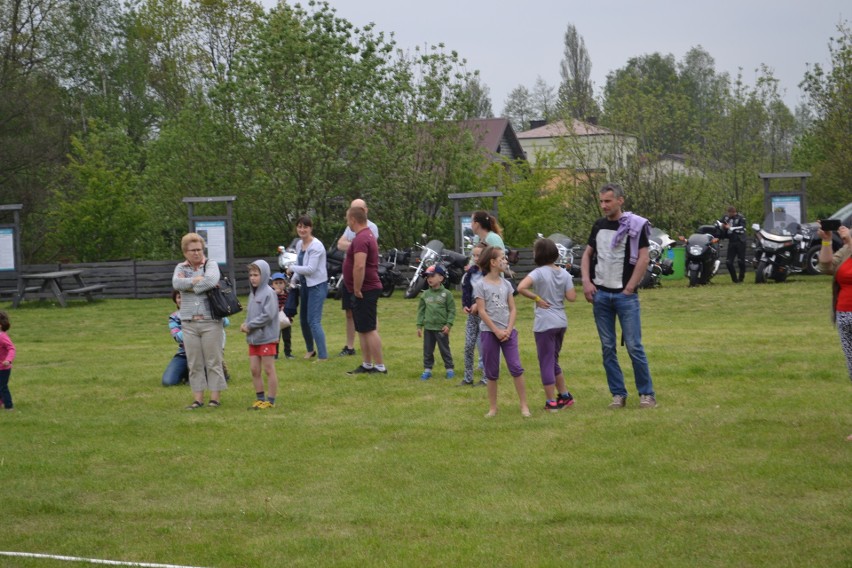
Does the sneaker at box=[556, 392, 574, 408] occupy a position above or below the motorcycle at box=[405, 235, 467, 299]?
below

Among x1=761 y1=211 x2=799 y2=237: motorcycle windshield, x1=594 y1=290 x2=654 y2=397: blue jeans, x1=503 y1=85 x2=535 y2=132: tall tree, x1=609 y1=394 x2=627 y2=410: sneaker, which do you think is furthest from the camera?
x1=503 y1=85 x2=535 y2=132: tall tree

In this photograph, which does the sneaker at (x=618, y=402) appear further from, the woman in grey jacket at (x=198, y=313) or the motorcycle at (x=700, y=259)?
the motorcycle at (x=700, y=259)

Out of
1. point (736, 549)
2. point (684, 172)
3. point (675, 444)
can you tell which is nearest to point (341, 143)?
point (684, 172)

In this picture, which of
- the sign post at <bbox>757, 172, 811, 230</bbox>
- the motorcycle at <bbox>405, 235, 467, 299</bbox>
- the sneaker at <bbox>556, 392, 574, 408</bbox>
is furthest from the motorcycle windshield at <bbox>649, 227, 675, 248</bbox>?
the sneaker at <bbox>556, 392, 574, 408</bbox>

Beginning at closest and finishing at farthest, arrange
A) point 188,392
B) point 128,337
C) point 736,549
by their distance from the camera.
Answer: point 736,549 → point 188,392 → point 128,337

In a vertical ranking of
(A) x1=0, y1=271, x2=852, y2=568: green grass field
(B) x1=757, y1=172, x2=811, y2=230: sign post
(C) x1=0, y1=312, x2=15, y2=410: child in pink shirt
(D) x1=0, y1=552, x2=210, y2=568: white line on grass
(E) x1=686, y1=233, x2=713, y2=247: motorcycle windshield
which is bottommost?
(D) x1=0, y1=552, x2=210, y2=568: white line on grass

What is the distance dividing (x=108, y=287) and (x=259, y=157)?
599cm

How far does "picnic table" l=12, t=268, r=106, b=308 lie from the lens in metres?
29.2

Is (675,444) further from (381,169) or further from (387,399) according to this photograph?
(381,169)

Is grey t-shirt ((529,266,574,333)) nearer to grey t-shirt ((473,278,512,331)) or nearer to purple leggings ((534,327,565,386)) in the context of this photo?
purple leggings ((534,327,565,386))

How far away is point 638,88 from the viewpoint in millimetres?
44406

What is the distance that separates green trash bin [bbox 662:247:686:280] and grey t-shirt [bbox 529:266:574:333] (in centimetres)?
2083

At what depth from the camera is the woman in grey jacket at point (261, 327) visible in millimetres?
11789

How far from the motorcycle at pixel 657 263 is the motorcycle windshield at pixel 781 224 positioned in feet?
7.90
